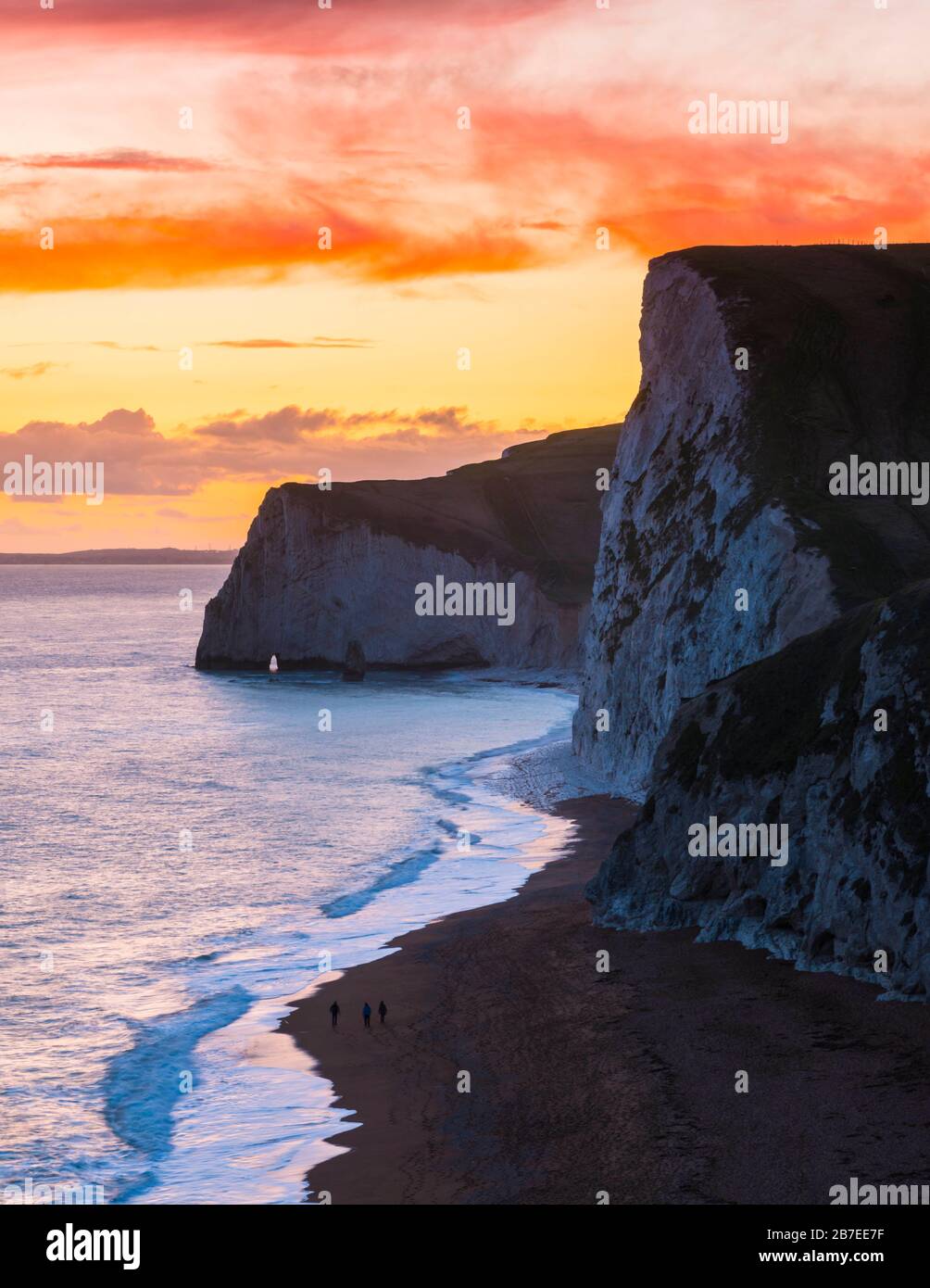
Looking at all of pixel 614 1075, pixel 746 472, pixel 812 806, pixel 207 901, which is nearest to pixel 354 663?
pixel 746 472

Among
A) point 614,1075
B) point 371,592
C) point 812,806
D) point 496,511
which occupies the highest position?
point 496,511

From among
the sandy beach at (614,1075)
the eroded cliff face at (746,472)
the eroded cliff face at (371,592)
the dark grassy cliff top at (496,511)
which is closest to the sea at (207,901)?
the sandy beach at (614,1075)

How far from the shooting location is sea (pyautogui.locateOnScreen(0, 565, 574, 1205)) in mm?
27375

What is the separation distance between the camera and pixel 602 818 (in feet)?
192

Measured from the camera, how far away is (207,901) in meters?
47.6

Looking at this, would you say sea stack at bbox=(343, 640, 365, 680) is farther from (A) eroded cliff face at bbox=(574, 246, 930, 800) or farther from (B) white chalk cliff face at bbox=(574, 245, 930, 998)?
(B) white chalk cliff face at bbox=(574, 245, 930, 998)

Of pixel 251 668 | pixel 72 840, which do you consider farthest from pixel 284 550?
pixel 72 840

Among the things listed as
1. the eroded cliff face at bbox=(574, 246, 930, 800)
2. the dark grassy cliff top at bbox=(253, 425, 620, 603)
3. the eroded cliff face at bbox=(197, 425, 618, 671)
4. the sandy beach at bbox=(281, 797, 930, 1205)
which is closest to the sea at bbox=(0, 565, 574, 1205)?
the sandy beach at bbox=(281, 797, 930, 1205)

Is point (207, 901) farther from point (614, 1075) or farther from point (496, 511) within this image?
point (496, 511)

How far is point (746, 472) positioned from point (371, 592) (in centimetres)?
8696

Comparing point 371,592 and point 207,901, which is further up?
point 371,592

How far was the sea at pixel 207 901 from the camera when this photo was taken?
Result: 2738cm

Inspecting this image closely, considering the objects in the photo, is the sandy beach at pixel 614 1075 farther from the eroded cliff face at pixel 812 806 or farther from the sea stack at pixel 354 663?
the sea stack at pixel 354 663

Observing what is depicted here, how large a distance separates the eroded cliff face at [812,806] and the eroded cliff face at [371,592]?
99.7 metres
